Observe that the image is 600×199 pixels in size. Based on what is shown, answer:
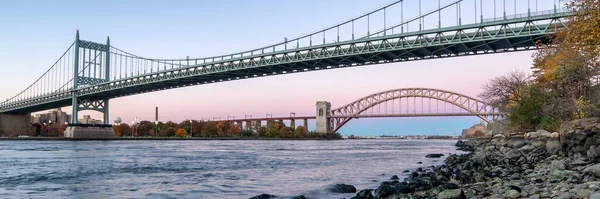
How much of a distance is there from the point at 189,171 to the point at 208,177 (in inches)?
98.9

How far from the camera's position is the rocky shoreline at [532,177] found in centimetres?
771

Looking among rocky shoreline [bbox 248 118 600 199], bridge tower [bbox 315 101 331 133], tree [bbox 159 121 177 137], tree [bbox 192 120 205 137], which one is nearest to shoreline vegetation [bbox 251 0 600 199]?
rocky shoreline [bbox 248 118 600 199]

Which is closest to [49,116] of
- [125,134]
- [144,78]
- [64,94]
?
[125,134]

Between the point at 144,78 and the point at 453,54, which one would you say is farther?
the point at 144,78

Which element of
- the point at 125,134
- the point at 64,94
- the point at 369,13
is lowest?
the point at 125,134

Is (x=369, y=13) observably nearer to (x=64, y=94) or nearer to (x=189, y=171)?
(x=189, y=171)

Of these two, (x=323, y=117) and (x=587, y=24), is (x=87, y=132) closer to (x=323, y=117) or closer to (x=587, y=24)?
(x=587, y=24)

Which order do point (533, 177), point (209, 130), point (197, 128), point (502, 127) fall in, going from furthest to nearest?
point (197, 128) → point (209, 130) → point (502, 127) → point (533, 177)

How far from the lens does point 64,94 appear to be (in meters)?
68.3

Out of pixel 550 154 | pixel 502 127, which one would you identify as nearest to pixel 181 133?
pixel 502 127

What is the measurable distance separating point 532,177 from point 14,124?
286 feet

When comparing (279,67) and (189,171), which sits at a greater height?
(279,67)

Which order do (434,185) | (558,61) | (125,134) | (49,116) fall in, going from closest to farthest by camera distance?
(434,185) < (558,61) < (125,134) < (49,116)

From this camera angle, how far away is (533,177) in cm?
1012
